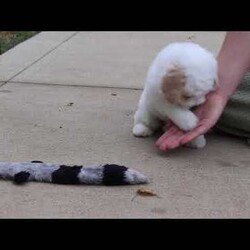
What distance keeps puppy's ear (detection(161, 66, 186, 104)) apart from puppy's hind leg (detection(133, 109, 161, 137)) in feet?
1.28

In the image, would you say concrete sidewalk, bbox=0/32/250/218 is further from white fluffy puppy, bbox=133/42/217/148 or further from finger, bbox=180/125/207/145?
white fluffy puppy, bbox=133/42/217/148

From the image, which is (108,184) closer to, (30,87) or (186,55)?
(186,55)

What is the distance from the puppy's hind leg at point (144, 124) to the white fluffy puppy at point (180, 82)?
14 cm

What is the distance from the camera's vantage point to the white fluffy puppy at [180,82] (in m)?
3.48

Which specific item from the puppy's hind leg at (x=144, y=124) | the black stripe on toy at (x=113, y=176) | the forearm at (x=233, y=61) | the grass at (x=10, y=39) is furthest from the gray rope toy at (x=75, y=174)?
the grass at (x=10, y=39)

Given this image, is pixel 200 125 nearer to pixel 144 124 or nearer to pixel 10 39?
pixel 144 124

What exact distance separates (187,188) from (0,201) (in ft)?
2.94

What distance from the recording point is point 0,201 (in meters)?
3.12

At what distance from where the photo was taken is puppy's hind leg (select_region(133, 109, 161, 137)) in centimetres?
388

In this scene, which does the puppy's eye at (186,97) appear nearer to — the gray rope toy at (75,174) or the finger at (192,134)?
the finger at (192,134)

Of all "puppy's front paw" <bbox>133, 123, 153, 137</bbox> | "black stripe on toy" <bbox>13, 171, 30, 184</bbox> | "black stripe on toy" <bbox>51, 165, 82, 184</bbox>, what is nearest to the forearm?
"puppy's front paw" <bbox>133, 123, 153, 137</bbox>
